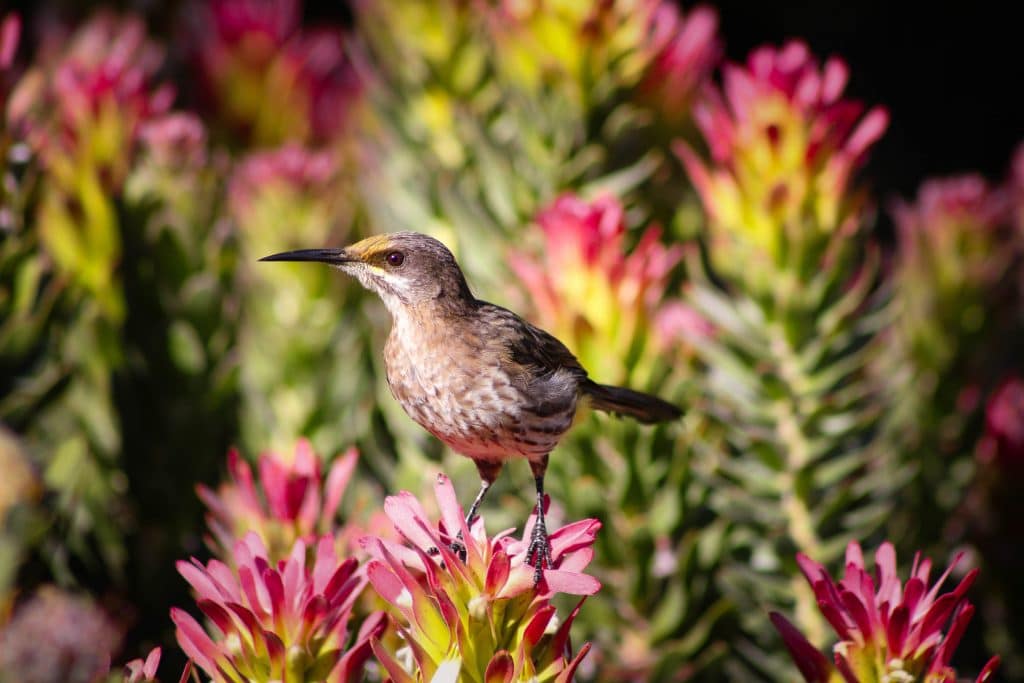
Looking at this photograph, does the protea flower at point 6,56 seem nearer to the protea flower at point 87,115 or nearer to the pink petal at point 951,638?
the protea flower at point 87,115

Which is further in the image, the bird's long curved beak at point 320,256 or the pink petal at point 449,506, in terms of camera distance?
the bird's long curved beak at point 320,256

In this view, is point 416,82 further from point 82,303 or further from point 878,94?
point 878,94

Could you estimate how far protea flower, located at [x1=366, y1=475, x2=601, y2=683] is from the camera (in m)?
0.99

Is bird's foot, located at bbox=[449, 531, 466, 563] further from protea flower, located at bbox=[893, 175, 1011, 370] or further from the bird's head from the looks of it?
protea flower, located at bbox=[893, 175, 1011, 370]

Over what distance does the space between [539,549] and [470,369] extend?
0.27m

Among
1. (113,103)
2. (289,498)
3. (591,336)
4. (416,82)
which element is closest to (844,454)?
(591,336)

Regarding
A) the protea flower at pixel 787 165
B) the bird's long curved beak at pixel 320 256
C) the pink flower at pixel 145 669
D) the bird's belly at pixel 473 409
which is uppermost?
the protea flower at pixel 787 165

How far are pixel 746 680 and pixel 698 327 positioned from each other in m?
0.57

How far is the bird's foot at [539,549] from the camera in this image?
1.07 metres

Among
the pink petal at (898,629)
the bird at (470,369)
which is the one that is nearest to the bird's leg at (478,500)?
the bird at (470,369)

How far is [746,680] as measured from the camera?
1.58m

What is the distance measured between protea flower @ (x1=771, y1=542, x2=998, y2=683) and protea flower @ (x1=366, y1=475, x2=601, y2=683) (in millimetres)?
254

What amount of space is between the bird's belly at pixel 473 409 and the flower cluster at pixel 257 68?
1.30 meters

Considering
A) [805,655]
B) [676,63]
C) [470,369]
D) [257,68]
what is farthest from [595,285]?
[257,68]
